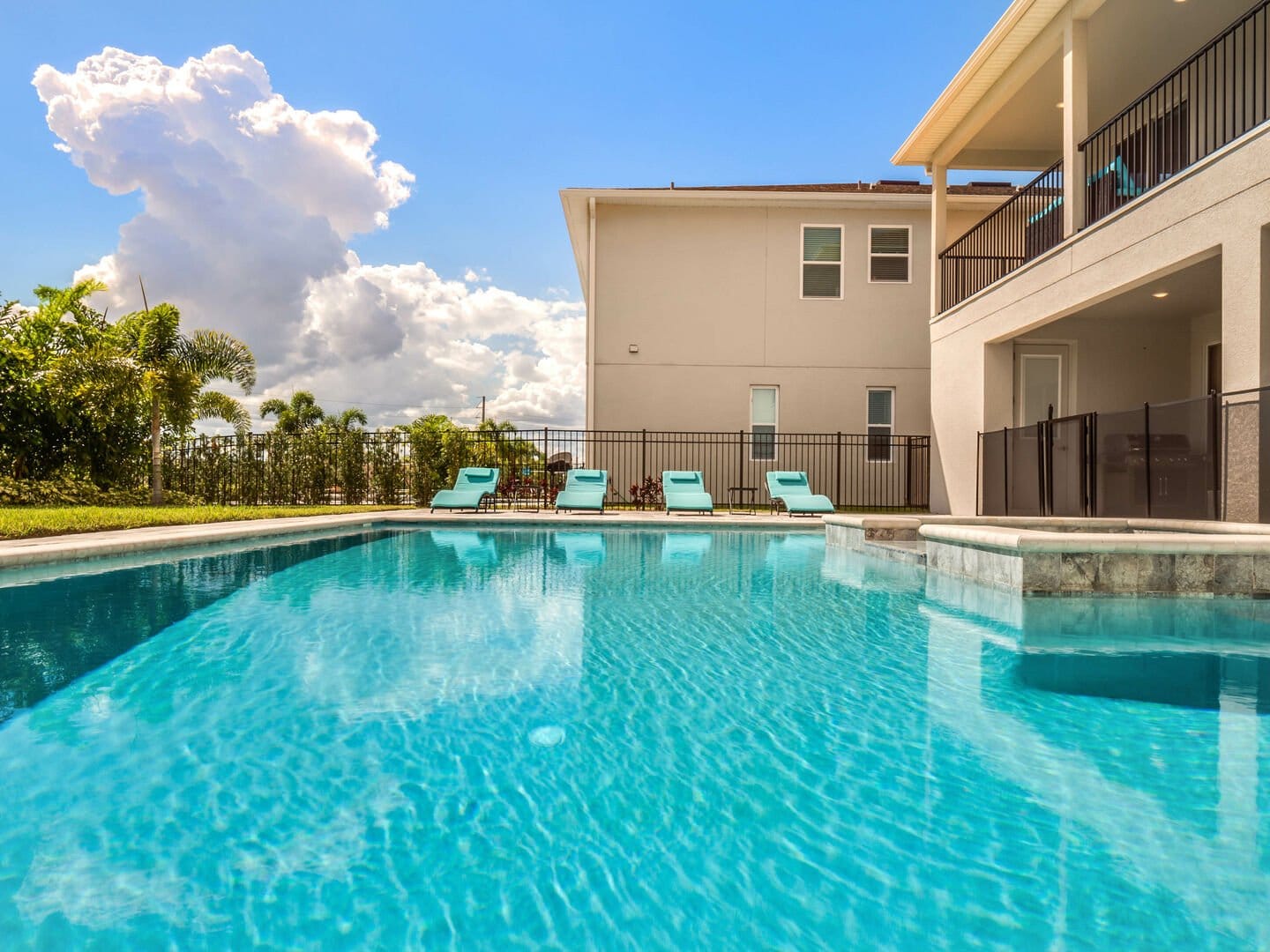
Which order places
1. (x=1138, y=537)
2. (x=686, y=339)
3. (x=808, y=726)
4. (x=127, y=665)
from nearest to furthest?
1. (x=808, y=726)
2. (x=127, y=665)
3. (x=1138, y=537)
4. (x=686, y=339)

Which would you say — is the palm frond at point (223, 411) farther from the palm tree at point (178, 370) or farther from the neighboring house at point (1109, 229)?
the neighboring house at point (1109, 229)

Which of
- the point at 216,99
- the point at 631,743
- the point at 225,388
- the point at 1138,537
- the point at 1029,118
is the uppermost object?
the point at 216,99

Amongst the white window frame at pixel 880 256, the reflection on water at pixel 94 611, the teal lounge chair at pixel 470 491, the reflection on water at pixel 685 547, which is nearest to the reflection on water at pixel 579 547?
the reflection on water at pixel 685 547

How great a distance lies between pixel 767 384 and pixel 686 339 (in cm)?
206

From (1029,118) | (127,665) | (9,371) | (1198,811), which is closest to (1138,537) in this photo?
(1198,811)

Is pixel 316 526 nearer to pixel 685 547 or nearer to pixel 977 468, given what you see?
pixel 685 547

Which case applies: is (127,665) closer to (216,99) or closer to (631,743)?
(631,743)

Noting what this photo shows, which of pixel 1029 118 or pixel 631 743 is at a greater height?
pixel 1029 118

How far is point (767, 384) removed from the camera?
16141 mm

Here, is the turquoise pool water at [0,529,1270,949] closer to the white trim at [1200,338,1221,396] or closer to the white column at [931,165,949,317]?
the white trim at [1200,338,1221,396]

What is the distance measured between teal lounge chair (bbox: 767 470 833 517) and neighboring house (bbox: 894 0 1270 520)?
85.0 inches

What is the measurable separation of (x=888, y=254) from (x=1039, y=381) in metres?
4.71

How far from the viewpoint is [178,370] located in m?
14.8

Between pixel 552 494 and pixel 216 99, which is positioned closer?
pixel 216 99
